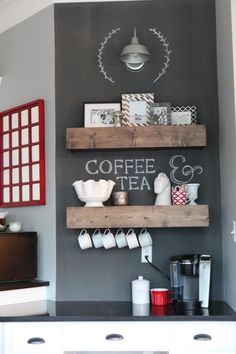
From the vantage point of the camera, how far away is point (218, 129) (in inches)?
115

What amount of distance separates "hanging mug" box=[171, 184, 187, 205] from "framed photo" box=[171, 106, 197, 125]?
0.39 m

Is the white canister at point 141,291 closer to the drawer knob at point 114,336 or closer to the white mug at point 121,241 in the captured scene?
the white mug at point 121,241

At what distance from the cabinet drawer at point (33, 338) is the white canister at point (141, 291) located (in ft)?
1.69

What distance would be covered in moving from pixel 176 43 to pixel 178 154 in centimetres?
69

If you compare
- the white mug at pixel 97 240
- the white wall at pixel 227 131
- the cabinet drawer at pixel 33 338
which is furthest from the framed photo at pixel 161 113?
the cabinet drawer at pixel 33 338

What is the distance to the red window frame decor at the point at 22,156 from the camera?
303cm

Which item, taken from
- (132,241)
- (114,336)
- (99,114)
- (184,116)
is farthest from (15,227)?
(184,116)

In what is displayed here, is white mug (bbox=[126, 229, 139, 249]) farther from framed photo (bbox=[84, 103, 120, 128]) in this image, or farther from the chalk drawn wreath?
the chalk drawn wreath

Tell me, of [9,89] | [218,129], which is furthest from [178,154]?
[9,89]

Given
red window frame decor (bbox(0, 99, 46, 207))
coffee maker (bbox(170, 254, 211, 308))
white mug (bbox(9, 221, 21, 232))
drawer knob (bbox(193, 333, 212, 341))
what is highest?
red window frame decor (bbox(0, 99, 46, 207))

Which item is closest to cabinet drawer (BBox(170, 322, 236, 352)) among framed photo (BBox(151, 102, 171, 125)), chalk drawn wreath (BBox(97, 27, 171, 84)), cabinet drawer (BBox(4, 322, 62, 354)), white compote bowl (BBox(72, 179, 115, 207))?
cabinet drawer (BBox(4, 322, 62, 354))

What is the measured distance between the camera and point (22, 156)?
3164mm

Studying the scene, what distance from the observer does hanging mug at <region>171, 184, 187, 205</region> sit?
2.75m

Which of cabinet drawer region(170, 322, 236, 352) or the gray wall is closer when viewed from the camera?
cabinet drawer region(170, 322, 236, 352)
